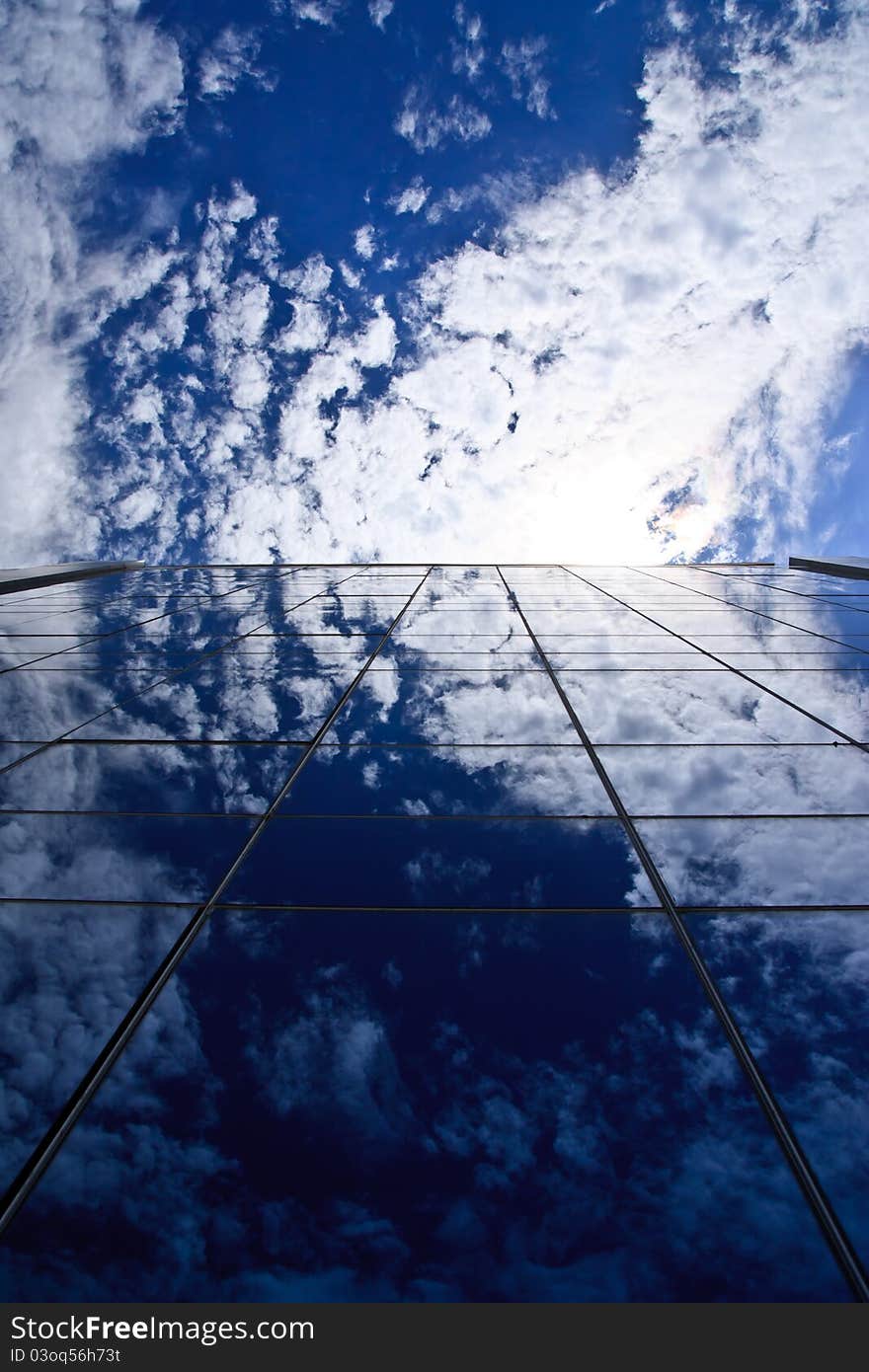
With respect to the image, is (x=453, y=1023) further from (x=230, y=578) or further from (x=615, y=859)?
(x=230, y=578)

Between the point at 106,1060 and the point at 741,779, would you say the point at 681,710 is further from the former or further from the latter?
the point at 106,1060

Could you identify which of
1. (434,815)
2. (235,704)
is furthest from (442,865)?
(235,704)

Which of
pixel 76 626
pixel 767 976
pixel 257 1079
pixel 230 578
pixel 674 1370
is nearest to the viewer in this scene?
pixel 674 1370

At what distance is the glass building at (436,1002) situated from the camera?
2.28 m

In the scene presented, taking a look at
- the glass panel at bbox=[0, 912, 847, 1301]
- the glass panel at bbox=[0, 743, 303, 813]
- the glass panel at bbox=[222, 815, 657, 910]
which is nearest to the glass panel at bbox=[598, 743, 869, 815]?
the glass panel at bbox=[222, 815, 657, 910]

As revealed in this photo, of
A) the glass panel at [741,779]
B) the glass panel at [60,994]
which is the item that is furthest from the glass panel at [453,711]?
the glass panel at [60,994]

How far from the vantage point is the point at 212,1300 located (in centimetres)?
213

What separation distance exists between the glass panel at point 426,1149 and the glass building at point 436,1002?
0.04 ft

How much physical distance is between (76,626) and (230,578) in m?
7.41

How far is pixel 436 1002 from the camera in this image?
10.4 ft

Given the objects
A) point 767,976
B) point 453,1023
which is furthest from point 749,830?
point 453,1023

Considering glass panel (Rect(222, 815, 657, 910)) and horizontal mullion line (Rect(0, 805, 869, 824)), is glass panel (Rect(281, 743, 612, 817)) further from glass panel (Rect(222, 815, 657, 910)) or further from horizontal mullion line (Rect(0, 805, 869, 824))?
glass panel (Rect(222, 815, 657, 910))

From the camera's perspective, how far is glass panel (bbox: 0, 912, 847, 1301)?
2199mm

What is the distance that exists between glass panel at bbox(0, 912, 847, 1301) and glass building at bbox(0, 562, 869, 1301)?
0.04 ft
